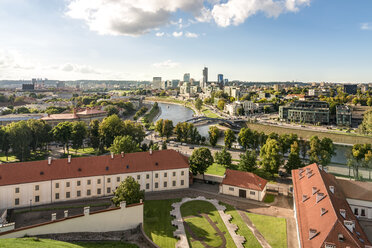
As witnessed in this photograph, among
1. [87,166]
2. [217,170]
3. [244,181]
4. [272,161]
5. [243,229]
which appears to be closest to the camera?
[243,229]

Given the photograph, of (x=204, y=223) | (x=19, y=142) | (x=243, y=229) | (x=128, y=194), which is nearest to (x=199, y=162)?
(x=204, y=223)

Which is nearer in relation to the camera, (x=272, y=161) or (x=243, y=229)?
(x=243, y=229)

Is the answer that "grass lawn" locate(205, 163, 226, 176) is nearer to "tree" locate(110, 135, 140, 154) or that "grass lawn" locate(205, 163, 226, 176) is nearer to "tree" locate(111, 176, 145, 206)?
"tree" locate(110, 135, 140, 154)

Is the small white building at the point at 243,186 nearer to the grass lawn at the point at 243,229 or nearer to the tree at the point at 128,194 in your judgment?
the grass lawn at the point at 243,229

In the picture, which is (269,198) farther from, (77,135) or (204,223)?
(77,135)

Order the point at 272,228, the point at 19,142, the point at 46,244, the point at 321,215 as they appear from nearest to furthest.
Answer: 1. the point at 46,244
2. the point at 321,215
3. the point at 272,228
4. the point at 19,142

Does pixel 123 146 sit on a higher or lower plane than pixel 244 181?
higher

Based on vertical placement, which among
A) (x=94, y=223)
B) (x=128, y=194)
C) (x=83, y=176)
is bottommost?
(x=94, y=223)

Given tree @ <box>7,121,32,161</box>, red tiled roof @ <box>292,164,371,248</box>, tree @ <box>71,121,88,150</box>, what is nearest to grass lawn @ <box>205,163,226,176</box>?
red tiled roof @ <box>292,164,371,248</box>
